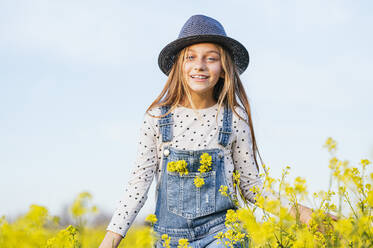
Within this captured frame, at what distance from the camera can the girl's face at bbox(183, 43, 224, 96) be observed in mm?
3010

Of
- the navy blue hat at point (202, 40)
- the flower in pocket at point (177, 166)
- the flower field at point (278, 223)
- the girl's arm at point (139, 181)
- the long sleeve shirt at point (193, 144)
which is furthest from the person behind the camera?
the navy blue hat at point (202, 40)

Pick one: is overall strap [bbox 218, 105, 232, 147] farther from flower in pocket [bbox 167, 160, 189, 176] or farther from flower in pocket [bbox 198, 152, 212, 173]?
flower in pocket [bbox 167, 160, 189, 176]

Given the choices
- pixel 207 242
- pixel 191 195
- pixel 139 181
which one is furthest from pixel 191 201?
pixel 139 181

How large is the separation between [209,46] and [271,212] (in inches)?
63.6

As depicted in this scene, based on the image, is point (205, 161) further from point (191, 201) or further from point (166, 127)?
point (166, 127)

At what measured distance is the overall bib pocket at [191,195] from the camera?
9.28 ft

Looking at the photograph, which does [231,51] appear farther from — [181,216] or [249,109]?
[181,216]

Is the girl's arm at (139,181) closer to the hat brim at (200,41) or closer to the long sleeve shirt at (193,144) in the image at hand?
the long sleeve shirt at (193,144)

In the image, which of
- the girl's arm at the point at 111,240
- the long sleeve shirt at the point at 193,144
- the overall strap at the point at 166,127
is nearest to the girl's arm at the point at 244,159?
the long sleeve shirt at the point at 193,144

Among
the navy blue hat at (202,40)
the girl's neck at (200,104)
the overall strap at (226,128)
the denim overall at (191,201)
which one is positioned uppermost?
the navy blue hat at (202,40)

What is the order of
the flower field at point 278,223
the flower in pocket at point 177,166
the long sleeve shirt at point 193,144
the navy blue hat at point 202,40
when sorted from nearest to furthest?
the flower field at point 278,223 < the flower in pocket at point 177,166 < the long sleeve shirt at point 193,144 < the navy blue hat at point 202,40

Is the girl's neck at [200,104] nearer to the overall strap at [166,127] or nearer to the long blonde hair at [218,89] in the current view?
the long blonde hair at [218,89]

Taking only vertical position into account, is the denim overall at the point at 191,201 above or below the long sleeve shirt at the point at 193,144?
below

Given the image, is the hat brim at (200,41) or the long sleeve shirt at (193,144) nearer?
the long sleeve shirt at (193,144)
